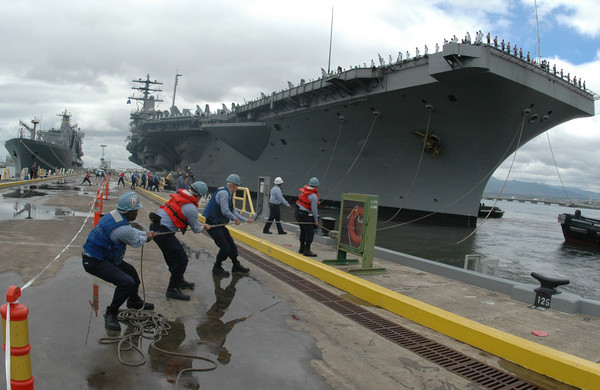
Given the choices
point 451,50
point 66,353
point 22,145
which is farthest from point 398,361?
point 22,145

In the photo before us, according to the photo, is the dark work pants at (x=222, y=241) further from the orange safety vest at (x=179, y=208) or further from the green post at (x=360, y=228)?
the green post at (x=360, y=228)

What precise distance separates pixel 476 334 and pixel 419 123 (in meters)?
15.4

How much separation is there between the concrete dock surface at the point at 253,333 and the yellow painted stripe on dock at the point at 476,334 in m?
0.10

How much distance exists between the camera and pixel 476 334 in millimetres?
4461

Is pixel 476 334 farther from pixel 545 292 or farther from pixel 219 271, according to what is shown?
pixel 219 271

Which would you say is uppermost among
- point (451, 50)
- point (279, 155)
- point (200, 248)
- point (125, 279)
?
point (451, 50)

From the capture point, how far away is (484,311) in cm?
531

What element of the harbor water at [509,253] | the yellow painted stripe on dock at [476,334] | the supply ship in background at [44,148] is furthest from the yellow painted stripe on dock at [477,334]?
the supply ship in background at [44,148]

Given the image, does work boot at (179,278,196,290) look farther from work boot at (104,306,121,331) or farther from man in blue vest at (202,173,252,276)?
work boot at (104,306,121,331)

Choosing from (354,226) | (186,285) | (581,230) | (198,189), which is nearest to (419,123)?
(581,230)

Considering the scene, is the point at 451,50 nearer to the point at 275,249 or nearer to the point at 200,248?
the point at 275,249

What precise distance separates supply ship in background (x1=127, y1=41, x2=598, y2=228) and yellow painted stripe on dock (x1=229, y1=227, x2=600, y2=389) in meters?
10.4

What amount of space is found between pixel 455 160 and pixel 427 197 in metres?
2.47

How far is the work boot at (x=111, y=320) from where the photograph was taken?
3905 millimetres
